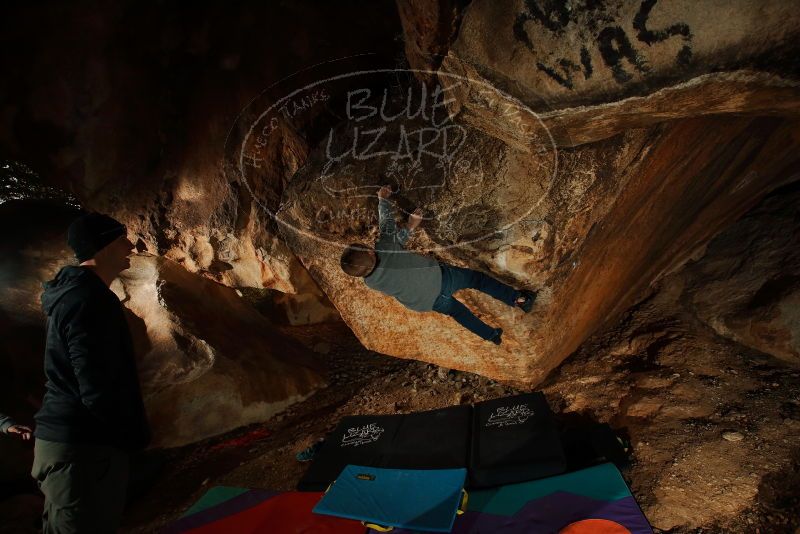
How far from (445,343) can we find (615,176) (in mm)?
1863

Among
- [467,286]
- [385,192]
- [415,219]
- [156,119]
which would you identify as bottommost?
[467,286]

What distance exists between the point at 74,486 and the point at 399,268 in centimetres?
214

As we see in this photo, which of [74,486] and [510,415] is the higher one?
[74,486]

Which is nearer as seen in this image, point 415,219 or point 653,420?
point 415,219

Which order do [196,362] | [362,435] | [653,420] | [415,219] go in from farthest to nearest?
[196,362] < [362,435] < [653,420] < [415,219]

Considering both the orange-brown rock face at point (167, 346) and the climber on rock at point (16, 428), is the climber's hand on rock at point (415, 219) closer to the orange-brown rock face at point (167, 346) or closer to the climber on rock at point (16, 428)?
the climber on rock at point (16, 428)

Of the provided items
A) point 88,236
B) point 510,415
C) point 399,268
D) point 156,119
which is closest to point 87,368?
point 88,236

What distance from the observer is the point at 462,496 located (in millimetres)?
2459

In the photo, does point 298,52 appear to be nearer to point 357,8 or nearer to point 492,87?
point 357,8

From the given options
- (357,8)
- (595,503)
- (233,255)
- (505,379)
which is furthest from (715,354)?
(233,255)

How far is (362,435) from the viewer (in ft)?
11.1

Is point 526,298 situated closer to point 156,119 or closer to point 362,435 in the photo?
point 362,435

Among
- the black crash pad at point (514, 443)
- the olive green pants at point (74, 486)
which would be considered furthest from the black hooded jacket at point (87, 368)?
the black crash pad at point (514, 443)

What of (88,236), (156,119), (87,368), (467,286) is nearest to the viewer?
(87,368)
